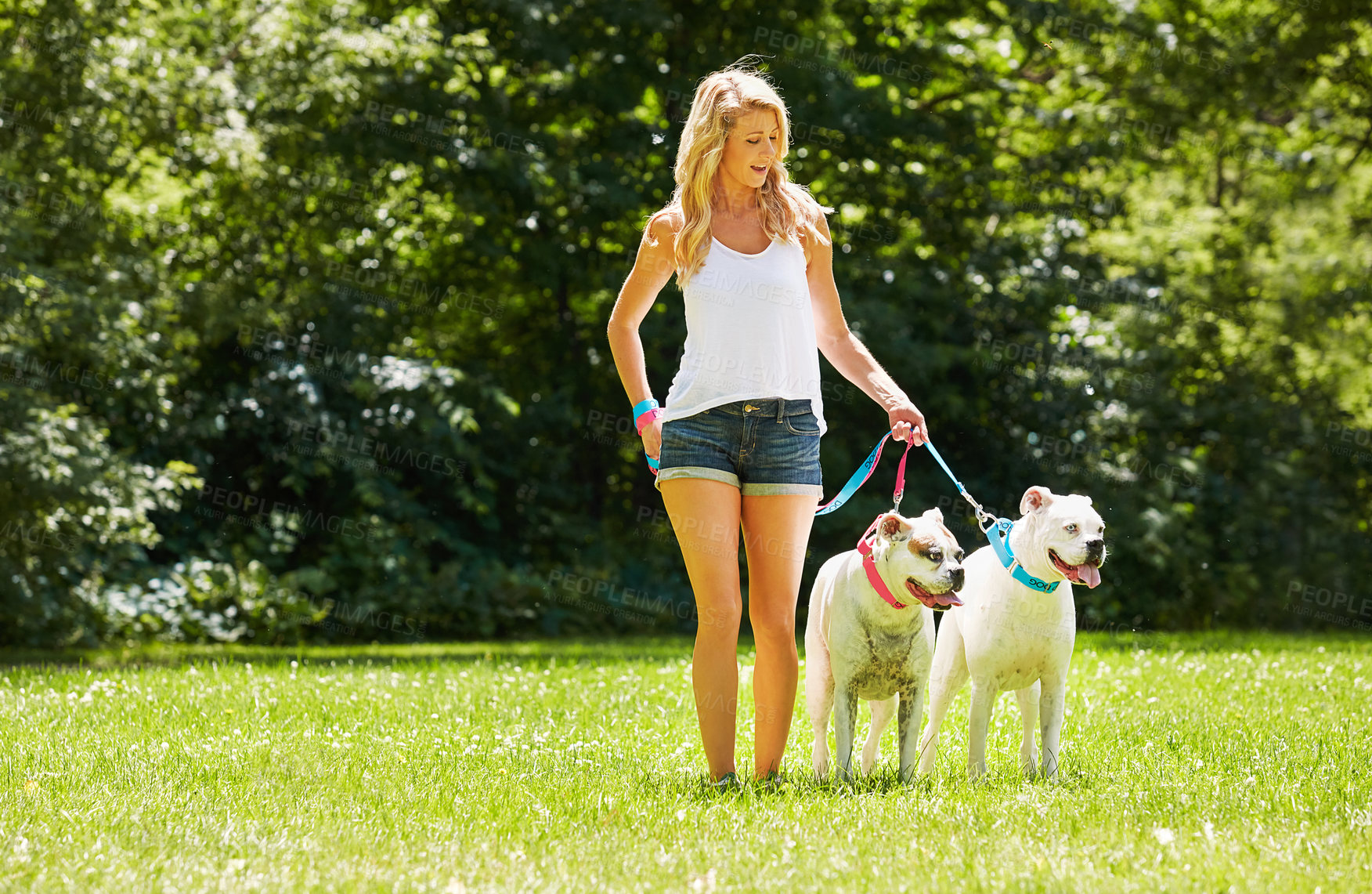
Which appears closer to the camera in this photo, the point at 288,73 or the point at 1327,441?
the point at 288,73

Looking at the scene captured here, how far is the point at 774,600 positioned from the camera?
14.4 feet

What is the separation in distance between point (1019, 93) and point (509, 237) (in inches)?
287

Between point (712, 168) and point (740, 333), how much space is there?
575 millimetres

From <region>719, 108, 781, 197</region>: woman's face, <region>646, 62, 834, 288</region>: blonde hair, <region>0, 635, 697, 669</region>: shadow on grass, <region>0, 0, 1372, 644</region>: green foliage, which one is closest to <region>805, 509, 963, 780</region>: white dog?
<region>646, 62, 834, 288</region>: blonde hair

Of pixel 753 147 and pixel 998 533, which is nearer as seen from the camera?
pixel 753 147

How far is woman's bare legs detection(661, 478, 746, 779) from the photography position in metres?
4.22

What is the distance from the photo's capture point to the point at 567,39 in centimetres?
1516

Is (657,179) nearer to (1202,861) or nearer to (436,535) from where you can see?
(436,535)

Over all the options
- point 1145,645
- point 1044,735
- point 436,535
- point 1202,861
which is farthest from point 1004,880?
point 436,535

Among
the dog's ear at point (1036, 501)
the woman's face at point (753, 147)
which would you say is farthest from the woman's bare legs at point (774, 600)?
the woman's face at point (753, 147)

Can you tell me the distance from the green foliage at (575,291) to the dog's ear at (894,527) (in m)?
9.26

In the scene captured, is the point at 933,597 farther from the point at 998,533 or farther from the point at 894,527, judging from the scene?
the point at 998,533

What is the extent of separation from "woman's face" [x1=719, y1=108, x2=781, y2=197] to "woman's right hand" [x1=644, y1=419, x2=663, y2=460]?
89 centimetres

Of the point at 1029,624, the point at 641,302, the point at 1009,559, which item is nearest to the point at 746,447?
the point at 641,302
